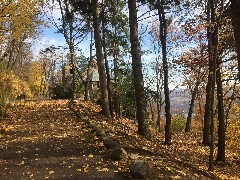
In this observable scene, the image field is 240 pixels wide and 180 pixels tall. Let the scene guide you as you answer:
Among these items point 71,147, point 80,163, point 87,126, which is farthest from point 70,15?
point 80,163

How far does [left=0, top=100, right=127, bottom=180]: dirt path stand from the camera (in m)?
6.53

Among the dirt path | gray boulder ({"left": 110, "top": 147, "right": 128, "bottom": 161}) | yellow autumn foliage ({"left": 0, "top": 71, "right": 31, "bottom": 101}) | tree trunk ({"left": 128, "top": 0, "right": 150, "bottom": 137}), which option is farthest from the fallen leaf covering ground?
yellow autumn foliage ({"left": 0, "top": 71, "right": 31, "bottom": 101})

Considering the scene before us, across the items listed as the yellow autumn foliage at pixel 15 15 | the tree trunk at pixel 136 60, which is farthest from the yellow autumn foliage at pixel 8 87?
the tree trunk at pixel 136 60

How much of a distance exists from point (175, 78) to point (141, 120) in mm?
29357

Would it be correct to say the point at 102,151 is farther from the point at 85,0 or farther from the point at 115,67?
the point at 115,67

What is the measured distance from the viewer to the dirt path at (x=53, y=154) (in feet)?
21.4

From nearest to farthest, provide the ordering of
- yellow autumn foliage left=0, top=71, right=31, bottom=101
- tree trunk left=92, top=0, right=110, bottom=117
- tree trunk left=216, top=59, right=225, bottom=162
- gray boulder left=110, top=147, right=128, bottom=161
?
gray boulder left=110, top=147, right=128, bottom=161
tree trunk left=216, top=59, right=225, bottom=162
tree trunk left=92, top=0, right=110, bottom=117
yellow autumn foliage left=0, top=71, right=31, bottom=101

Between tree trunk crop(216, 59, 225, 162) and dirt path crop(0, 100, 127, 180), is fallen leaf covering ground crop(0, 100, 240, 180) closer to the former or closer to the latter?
dirt path crop(0, 100, 127, 180)

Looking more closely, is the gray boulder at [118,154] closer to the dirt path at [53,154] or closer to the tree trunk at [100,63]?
the dirt path at [53,154]

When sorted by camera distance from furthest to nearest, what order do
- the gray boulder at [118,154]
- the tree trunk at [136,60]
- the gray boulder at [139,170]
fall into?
the tree trunk at [136,60], the gray boulder at [118,154], the gray boulder at [139,170]

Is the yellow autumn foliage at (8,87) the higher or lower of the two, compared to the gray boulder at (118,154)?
higher

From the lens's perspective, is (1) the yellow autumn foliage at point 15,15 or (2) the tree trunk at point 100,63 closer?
(1) the yellow autumn foliage at point 15,15

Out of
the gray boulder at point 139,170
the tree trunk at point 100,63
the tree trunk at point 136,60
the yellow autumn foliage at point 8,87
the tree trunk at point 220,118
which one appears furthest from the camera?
the yellow autumn foliage at point 8,87

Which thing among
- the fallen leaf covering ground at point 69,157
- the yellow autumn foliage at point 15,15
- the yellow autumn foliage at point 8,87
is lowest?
the fallen leaf covering ground at point 69,157
